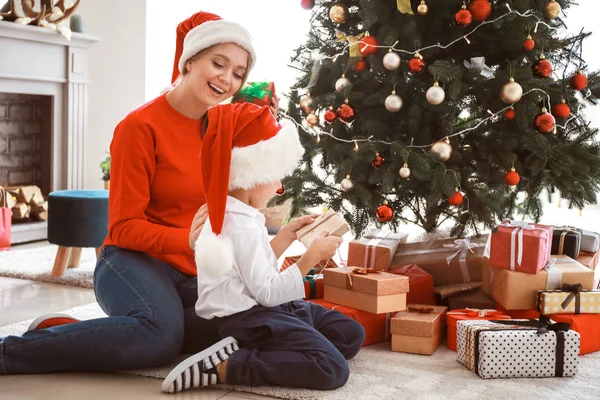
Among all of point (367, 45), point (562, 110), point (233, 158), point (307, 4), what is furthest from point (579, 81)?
point (233, 158)

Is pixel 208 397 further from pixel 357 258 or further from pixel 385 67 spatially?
pixel 385 67

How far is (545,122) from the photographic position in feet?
8.53

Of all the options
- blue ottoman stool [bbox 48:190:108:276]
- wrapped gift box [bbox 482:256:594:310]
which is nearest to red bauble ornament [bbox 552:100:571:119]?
wrapped gift box [bbox 482:256:594:310]

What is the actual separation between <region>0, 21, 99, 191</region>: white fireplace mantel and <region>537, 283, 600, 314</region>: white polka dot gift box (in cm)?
314

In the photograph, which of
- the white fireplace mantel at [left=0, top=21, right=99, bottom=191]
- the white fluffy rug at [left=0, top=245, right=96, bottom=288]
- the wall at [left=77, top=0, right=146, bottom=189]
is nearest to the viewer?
the white fluffy rug at [left=0, top=245, right=96, bottom=288]

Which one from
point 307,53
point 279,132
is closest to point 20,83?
point 307,53

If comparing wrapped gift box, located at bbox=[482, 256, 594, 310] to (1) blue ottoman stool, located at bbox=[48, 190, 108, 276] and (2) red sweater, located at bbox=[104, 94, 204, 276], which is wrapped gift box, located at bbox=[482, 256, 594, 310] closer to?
(2) red sweater, located at bbox=[104, 94, 204, 276]

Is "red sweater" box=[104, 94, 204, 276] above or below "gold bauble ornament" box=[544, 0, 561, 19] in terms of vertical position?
below

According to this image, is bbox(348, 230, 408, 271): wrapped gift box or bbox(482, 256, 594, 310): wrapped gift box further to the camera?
bbox(348, 230, 408, 271): wrapped gift box

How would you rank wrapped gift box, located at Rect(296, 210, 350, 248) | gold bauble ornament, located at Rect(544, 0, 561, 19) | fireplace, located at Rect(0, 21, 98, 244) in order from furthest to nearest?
fireplace, located at Rect(0, 21, 98, 244) → gold bauble ornament, located at Rect(544, 0, 561, 19) → wrapped gift box, located at Rect(296, 210, 350, 248)

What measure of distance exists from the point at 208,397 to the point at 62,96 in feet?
10.3

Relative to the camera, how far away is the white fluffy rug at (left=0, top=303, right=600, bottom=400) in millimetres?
2014

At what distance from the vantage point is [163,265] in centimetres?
229

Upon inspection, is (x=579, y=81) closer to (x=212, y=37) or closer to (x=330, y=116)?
(x=330, y=116)
